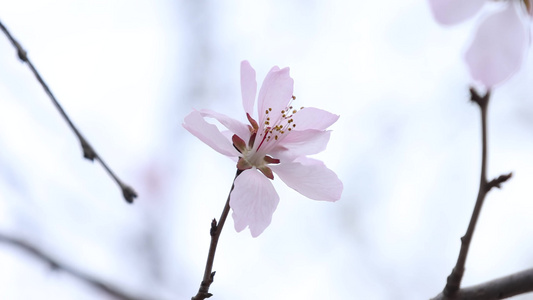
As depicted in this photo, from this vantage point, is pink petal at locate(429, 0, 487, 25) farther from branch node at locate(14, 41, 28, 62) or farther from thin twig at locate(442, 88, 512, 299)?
branch node at locate(14, 41, 28, 62)

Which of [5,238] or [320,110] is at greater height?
[5,238]

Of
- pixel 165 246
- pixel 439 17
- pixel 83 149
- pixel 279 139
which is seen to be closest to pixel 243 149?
pixel 279 139

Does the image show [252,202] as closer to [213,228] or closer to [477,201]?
[213,228]

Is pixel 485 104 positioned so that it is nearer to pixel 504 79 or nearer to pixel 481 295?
pixel 504 79

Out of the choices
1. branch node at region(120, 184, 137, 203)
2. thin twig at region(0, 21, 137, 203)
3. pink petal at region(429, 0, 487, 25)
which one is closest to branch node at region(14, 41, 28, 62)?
thin twig at region(0, 21, 137, 203)

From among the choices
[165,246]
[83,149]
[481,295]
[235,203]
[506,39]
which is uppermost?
[165,246]
